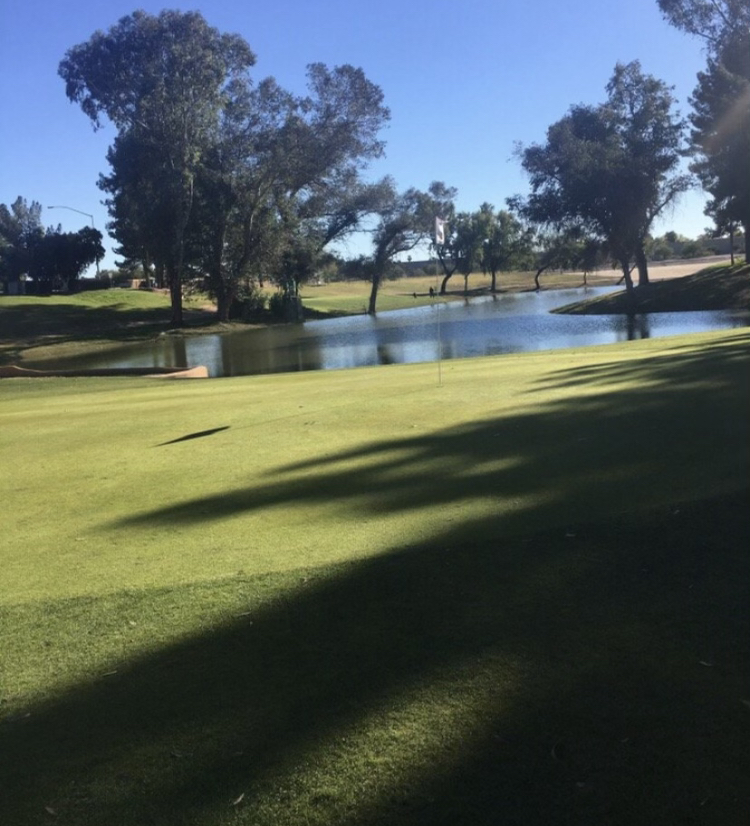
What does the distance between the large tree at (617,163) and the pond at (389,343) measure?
49.0 feet

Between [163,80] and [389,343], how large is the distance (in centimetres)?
2482

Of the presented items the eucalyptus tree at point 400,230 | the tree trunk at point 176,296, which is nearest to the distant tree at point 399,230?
the eucalyptus tree at point 400,230

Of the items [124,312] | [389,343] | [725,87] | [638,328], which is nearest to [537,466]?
[389,343]

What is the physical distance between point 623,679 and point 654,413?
562cm

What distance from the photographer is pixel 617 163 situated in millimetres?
62688

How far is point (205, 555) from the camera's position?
5.79m

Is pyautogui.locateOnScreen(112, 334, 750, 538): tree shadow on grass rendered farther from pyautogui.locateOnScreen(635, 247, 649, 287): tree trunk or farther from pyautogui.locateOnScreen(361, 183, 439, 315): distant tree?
pyautogui.locateOnScreen(361, 183, 439, 315): distant tree

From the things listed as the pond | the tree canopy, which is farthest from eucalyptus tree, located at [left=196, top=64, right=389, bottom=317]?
the pond

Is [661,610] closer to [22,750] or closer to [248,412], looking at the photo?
[22,750]

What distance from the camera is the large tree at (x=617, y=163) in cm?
6297

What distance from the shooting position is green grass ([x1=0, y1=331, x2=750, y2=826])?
312cm

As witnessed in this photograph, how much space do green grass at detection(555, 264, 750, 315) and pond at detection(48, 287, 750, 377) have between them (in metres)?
4.77

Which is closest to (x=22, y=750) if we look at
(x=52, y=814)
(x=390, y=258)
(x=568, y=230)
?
(x=52, y=814)

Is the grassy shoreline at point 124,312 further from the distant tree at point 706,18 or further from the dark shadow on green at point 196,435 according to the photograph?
the dark shadow on green at point 196,435
